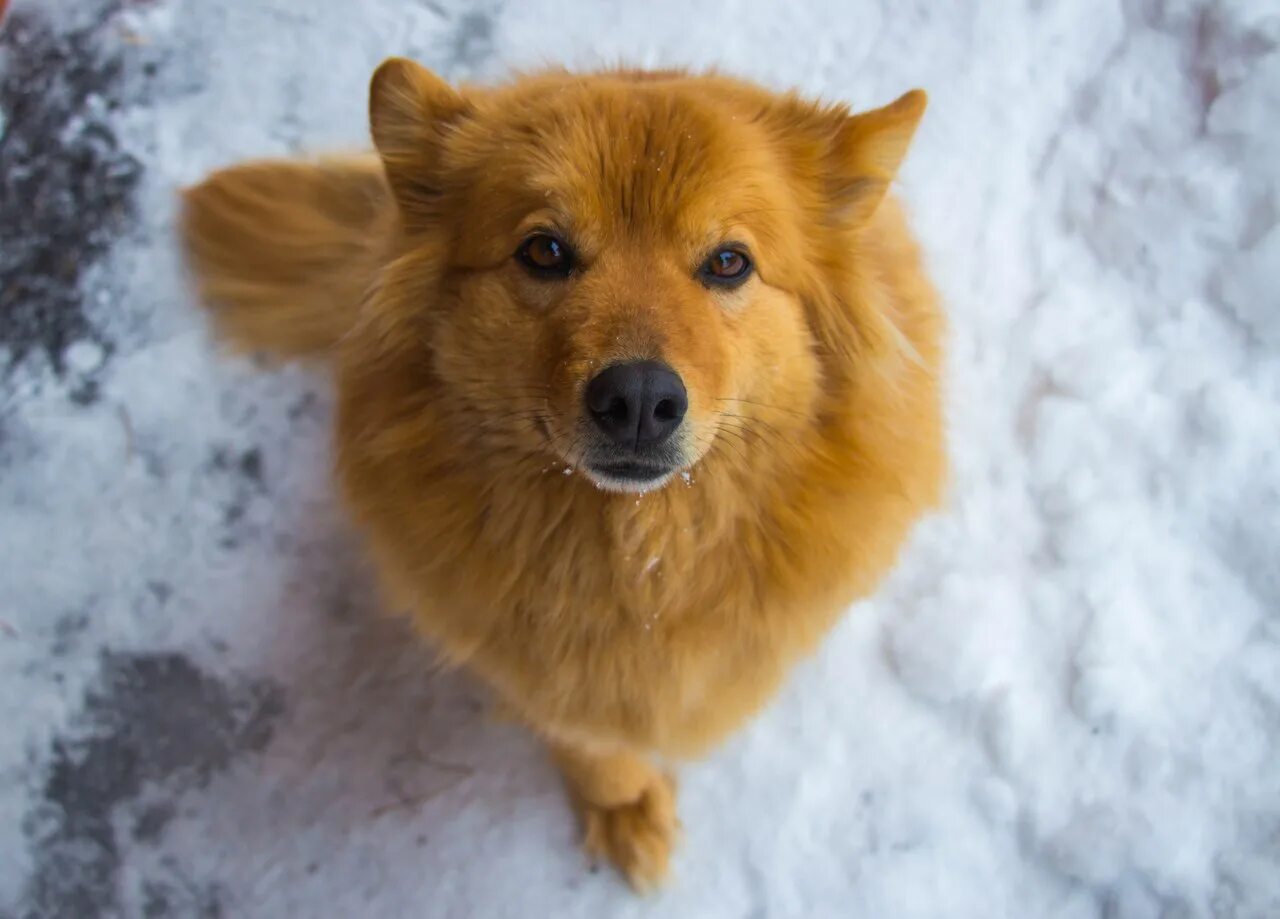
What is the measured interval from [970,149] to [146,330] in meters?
2.92

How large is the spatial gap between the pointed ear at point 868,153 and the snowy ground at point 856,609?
1213mm

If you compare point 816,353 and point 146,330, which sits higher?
point 816,353

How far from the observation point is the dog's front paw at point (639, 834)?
2592 millimetres

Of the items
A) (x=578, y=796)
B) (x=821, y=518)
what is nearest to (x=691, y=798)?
(x=578, y=796)

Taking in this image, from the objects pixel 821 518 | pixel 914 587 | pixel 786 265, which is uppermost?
pixel 786 265

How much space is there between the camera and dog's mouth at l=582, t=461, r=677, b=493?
172 cm

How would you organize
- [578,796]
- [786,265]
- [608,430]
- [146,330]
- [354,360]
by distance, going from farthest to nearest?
[146,330] < [578,796] < [354,360] < [786,265] < [608,430]

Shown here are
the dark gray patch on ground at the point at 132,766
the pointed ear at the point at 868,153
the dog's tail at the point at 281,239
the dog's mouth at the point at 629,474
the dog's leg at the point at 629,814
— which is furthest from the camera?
the dog's tail at the point at 281,239

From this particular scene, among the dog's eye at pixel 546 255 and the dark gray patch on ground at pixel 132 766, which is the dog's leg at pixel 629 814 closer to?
the dark gray patch on ground at pixel 132 766

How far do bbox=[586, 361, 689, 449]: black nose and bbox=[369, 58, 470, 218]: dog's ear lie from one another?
0.67 m

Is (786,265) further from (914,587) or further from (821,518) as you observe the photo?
(914,587)

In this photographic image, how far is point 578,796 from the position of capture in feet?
8.87

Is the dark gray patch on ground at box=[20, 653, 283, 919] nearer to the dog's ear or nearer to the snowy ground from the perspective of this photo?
the snowy ground

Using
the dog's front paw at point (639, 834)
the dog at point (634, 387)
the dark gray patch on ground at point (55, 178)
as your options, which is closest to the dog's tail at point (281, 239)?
the dark gray patch on ground at point (55, 178)
